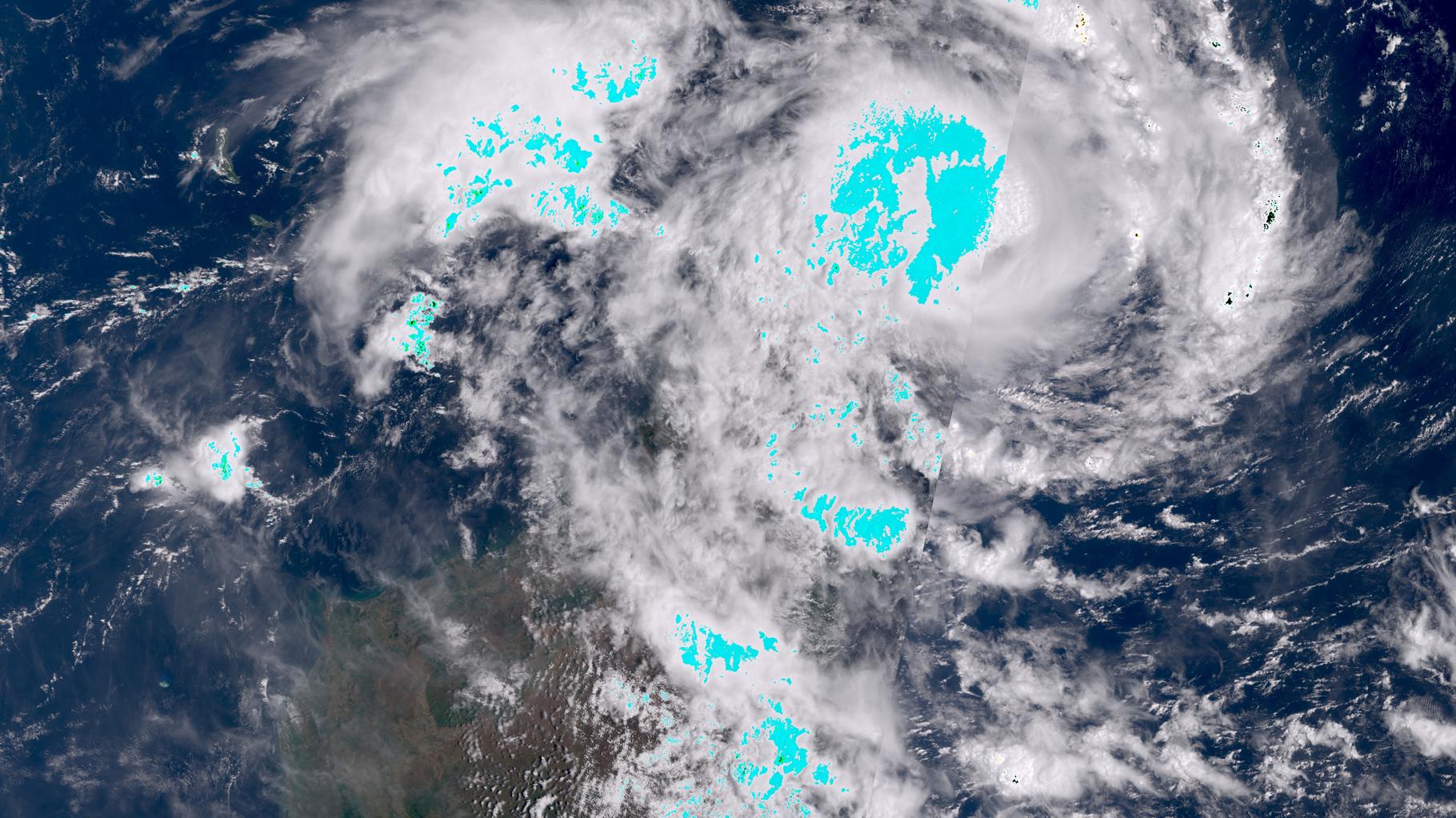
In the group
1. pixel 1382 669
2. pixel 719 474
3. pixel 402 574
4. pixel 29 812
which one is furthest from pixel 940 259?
pixel 29 812

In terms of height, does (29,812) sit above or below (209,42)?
below

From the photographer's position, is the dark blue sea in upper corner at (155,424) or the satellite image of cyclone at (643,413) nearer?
the satellite image of cyclone at (643,413)

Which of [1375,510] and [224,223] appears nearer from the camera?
[1375,510]

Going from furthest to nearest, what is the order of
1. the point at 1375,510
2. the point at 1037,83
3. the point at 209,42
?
the point at 209,42 < the point at 1037,83 < the point at 1375,510

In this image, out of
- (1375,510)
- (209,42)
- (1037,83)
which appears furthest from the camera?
(209,42)

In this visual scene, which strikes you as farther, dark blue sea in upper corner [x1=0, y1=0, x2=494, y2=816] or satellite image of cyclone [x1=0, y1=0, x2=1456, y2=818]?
dark blue sea in upper corner [x1=0, y1=0, x2=494, y2=816]

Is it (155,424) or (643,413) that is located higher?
(643,413)

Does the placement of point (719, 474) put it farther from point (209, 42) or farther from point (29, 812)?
point (29, 812)

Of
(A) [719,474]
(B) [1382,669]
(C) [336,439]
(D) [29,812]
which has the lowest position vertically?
(D) [29,812]
